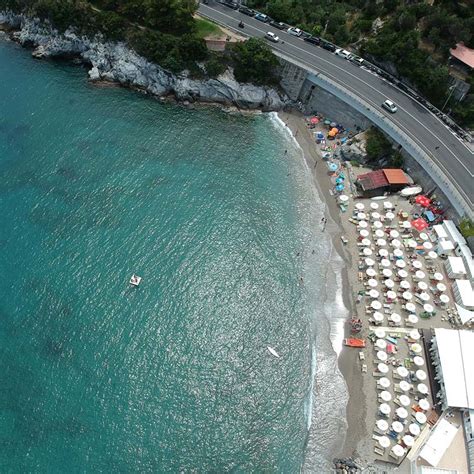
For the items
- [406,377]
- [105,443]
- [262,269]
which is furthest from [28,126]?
[406,377]

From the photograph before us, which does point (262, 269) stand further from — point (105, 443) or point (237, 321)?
point (105, 443)

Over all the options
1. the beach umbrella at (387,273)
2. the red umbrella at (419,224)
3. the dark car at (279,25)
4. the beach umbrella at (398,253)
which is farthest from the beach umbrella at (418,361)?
the dark car at (279,25)

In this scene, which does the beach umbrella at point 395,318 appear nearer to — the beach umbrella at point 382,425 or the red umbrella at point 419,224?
the beach umbrella at point 382,425

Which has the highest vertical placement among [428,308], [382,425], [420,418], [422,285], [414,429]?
[422,285]

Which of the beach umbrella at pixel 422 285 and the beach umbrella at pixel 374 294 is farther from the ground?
the beach umbrella at pixel 422 285

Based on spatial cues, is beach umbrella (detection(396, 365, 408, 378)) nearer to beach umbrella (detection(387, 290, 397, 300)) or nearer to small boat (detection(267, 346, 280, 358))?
beach umbrella (detection(387, 290, 397, 300))

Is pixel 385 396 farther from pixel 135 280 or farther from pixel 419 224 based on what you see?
pixel 135 280

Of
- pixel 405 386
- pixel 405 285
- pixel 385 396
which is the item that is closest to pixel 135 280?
pixel 385 396
